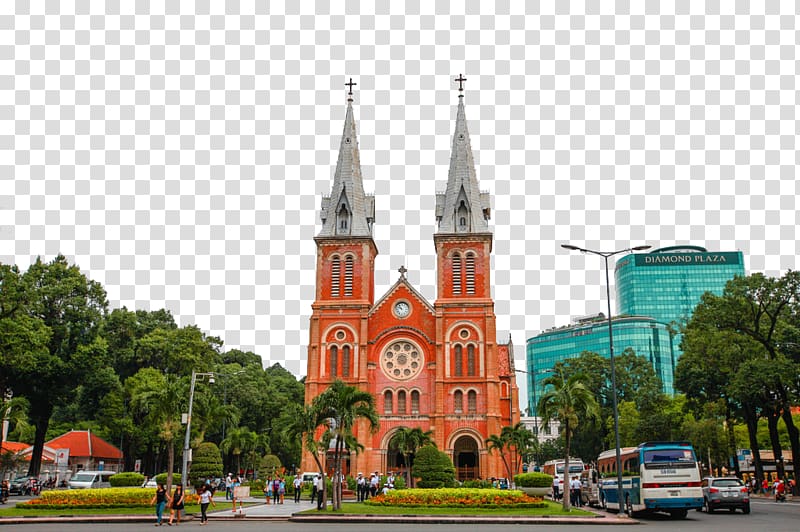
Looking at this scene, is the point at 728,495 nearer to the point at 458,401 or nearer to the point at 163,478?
the point at 163,478

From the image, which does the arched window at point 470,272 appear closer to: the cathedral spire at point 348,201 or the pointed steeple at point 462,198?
the pointed steeple at point 462,198

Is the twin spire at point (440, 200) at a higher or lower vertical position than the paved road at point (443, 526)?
higher

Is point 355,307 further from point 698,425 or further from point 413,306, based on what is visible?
point 698,425

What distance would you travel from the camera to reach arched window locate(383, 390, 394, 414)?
197ft

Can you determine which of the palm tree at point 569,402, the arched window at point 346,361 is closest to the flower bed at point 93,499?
the palm tree at point 569,402

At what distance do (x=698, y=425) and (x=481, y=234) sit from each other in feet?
80.0

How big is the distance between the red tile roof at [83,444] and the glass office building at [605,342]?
8223cm

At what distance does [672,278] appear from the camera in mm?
149625

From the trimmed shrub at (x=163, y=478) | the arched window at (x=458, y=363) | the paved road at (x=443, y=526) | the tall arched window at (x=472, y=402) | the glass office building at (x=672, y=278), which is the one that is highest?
the glass office building at (x=672, y=278)

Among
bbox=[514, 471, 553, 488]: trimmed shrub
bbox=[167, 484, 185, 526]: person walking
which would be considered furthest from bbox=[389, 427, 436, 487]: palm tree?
bbox=[167, 484, 185, 526]: person walking

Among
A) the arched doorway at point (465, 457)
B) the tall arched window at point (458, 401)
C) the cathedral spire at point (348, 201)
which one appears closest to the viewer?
the arched doorway at point (465, 457)

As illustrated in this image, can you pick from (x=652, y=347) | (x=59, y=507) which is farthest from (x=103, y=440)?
(x=652, y=347)

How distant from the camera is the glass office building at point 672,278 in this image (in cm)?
14750

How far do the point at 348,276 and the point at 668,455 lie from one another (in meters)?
39.6
